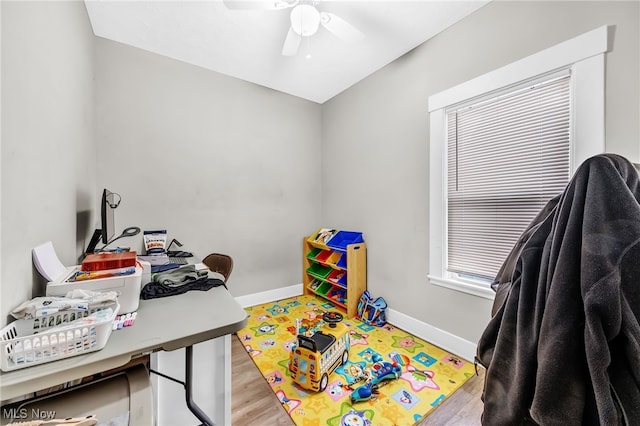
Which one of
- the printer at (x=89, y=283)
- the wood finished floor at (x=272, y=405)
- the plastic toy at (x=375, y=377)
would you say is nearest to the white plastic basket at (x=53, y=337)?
the printer at (x=89, y=283)

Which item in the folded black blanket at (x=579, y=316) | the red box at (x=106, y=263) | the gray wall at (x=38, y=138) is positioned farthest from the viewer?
the red box at (x=106, y=263)

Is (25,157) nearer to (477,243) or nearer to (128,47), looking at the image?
(128,47)

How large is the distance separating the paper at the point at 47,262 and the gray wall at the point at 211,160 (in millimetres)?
1426

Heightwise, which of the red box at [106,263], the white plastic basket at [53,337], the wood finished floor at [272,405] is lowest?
the wood finished floor at [272,405]

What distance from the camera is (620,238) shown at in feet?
2.12

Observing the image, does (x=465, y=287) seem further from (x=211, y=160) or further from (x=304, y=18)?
(x=211, y=160)

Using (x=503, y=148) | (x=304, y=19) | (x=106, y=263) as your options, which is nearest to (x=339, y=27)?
(x=304, y=19)

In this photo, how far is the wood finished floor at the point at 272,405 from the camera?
1387 millimetres

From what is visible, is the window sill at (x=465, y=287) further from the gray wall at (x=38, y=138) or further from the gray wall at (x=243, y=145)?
the gray wall at (x=38, y=138)

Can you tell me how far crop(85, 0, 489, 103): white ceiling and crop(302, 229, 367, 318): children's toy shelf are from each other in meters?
1.88

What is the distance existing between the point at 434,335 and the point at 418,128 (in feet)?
6.04

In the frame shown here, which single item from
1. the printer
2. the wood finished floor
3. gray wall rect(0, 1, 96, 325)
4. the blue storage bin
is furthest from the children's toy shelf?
gray wall rect(0, 1, 96, 325)

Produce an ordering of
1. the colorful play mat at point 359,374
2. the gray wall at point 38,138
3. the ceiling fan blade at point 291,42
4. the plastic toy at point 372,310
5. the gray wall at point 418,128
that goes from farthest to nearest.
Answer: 1. the plastic toy at point 372,310
2. the ceiling fan blade at point 291,42
3. the colorful play mat at point 359,374
4. the gray wall at point 418,128
5. the gray wall at point 38,138

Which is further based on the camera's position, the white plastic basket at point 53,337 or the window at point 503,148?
the window at point 503,148
